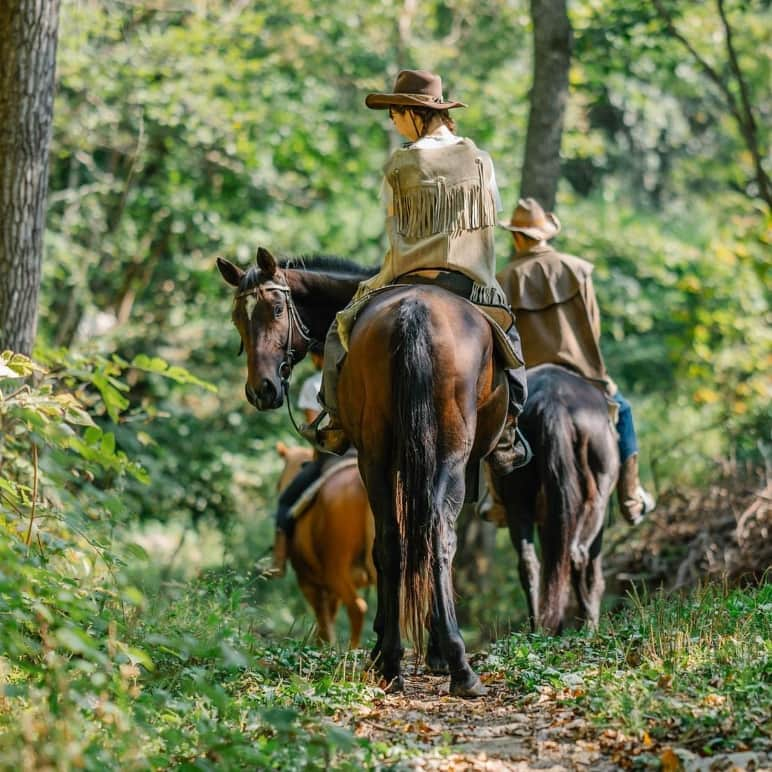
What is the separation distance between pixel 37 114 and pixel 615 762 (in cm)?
608

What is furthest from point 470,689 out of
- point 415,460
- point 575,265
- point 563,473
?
point 575,265

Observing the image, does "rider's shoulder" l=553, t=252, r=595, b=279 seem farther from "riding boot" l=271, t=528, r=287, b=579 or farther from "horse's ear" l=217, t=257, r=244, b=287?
"riding boot" l=271, t=528, r=287, b=579

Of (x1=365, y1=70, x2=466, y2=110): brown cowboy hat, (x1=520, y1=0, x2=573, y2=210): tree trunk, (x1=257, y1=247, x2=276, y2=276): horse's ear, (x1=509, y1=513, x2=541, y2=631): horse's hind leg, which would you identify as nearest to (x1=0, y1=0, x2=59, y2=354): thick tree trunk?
(x1=257, y1=247, x2=276, y2=276): horse's ear

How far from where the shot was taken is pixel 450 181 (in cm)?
677

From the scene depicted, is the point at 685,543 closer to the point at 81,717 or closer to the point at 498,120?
the point at 81,717

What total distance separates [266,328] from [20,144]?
263cm

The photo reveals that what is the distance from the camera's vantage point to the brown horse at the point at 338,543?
11.6 metres

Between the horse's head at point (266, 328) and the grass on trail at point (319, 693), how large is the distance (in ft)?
4.62

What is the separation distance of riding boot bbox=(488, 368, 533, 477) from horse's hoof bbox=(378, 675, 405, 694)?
5.63 ft

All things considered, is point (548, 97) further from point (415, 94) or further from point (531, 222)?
point (415, 94)

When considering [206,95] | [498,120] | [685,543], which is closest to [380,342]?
[685,543]

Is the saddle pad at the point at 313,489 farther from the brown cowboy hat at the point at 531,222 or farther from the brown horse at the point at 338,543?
the brown cowboy hat at the point at 531,222

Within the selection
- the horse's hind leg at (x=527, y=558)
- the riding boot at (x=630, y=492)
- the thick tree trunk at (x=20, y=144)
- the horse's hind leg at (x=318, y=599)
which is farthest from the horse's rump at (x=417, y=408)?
the horse's hind leg at (x=318, y=599)

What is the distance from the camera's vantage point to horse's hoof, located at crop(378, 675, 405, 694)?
6.12m
